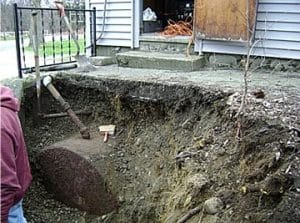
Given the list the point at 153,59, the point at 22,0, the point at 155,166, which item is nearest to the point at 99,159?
the point at 155,166

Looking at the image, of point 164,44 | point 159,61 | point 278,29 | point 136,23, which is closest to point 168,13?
point 136,23

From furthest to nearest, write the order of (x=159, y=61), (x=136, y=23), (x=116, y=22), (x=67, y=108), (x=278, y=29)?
(x=116, y=22) < (x=136, y=23) < (x=159, y=61) < (x=278, y=29) < (x=67, y=108)

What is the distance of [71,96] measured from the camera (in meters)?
4.33

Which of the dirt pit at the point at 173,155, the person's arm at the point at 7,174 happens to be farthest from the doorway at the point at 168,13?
the person's arm at the point at 7,174

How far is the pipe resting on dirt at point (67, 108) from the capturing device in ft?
13.1

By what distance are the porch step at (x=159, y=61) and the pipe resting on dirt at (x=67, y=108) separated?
1153 mm

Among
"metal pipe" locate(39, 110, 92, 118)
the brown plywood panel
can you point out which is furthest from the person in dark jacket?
the brown plywood panel

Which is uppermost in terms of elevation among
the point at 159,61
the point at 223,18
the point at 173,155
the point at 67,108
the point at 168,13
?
the point at 168,13

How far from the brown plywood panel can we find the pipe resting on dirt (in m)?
1.81

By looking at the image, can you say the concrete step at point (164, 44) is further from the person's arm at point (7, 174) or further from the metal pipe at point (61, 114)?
the person's arm at point (7, 174)

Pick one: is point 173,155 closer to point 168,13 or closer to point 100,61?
point 100,61

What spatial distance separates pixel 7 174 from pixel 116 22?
420 centimetres

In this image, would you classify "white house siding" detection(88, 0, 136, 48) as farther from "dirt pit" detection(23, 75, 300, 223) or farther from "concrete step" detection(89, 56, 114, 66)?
"dirt pit" detection(23, 75, 300, 223)

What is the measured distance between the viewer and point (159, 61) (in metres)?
4.56
